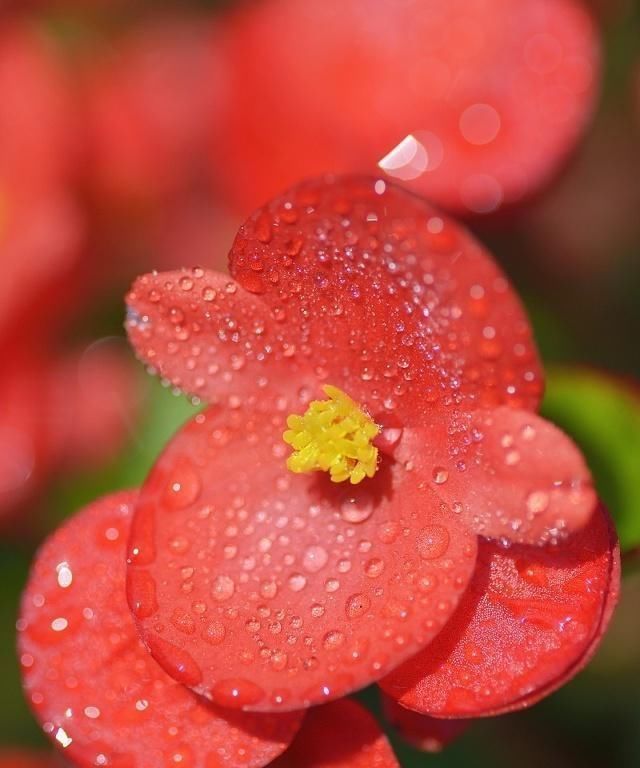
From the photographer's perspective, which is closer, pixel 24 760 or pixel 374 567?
pixel 374 567

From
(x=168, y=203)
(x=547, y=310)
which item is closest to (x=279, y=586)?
(x=547, y=310)

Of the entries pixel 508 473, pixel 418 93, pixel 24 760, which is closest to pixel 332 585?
pixel 508 473

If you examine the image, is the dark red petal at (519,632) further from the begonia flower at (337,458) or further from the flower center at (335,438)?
the flower center at (335,438)

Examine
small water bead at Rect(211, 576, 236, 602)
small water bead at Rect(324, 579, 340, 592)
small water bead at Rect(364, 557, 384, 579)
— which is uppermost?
small water bead at Rect(211, 576, 236, 602)

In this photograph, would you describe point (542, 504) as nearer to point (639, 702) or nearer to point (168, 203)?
point (639, 702)

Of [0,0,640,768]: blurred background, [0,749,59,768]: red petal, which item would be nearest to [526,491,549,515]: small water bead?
[0,0,640,768]: blurred background

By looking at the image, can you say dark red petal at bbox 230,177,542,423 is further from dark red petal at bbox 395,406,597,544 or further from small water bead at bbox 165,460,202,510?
small water bead at bbox 165,460,202,510

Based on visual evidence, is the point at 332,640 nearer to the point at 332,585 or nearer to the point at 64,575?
the point at 332,585
